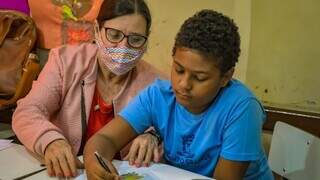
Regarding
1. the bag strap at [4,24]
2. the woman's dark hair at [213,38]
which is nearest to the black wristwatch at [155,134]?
the woman's dark hair at [213,38]

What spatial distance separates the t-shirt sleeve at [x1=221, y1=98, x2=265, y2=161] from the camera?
135cm

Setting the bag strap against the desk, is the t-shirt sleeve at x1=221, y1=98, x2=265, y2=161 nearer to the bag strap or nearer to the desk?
the desk

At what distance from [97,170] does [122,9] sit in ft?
2.51

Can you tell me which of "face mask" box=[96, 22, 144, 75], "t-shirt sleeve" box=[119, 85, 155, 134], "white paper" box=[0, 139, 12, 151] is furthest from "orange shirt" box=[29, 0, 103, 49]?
"t-shirt sleeve" box=[119, 85, 155, 134]

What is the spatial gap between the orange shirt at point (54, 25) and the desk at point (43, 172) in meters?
1.28

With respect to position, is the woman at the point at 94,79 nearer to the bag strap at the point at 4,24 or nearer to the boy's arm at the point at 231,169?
the boy's arm at the point at 231,169

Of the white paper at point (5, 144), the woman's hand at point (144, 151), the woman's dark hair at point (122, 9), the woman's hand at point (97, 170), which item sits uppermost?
the woman's dark hair at point (122, 9)

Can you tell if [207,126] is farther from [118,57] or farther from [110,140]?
[118,57]

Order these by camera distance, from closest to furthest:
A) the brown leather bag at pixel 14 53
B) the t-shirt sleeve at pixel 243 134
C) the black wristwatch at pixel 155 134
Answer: the t-shirt sleeve at pixel 243 134 < the black wristwatch at pixel 155 134 < the brown leather bag at pixel 14 53

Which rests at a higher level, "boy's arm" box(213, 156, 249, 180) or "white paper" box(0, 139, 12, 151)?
"boy's arm" box(213, 156, 249, 180)

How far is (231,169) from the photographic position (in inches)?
52.8

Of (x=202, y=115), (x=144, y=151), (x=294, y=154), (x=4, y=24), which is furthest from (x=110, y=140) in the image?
(x=4, y=24)

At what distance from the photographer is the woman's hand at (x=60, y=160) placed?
4.51ft

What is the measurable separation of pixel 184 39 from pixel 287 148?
2.21 feet
